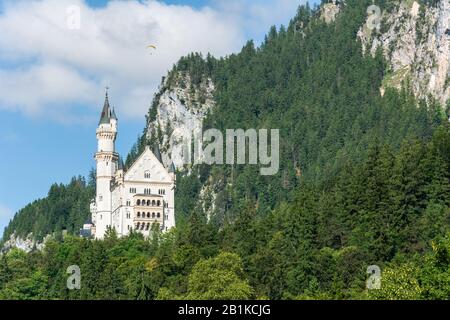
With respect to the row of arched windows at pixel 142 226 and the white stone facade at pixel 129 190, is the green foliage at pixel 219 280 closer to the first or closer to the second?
the row of arched windows at pixel 142 226

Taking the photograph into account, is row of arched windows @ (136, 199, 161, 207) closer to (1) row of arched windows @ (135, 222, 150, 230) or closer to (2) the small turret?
(1) row of arched windows @ (135, 222, 150, 230)

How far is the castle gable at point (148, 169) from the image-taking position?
152750mm

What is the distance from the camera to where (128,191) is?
151m

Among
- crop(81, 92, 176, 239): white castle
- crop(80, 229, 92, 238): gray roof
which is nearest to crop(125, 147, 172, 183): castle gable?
crop(81, 92, 176, 239): white castle

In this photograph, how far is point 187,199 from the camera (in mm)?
184500

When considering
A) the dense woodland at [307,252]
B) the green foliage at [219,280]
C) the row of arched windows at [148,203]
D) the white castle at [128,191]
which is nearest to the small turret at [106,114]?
the white castle at [128,191]

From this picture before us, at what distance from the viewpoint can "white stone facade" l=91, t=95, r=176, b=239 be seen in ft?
492

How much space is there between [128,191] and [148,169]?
431 cm

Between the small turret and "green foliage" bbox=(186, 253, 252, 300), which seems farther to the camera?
the small turret
